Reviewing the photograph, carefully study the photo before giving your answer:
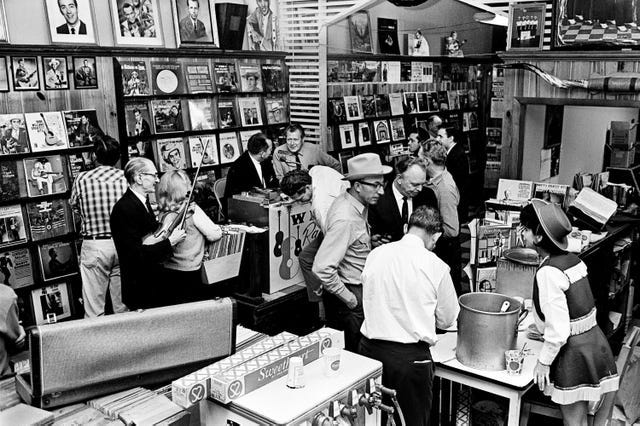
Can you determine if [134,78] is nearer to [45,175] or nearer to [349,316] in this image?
[45,175]

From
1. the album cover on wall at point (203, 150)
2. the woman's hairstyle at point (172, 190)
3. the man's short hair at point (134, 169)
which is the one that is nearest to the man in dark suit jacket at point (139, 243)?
the man's short hair at point (134, 169)

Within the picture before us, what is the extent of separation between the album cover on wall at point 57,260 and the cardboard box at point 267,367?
11.2ft

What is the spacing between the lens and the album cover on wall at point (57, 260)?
19.1 feet

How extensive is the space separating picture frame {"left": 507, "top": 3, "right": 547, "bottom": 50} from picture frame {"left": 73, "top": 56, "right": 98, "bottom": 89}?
403cm

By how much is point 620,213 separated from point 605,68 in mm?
1604

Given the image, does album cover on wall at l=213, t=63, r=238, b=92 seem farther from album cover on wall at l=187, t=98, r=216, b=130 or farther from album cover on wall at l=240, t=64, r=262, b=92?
album cover on wall at l=187, t=98, r=216, b=130

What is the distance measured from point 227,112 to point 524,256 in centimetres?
398

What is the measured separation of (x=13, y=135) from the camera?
17.9 feet

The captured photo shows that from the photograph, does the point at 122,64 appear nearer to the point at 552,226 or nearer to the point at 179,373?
the point at 179,373

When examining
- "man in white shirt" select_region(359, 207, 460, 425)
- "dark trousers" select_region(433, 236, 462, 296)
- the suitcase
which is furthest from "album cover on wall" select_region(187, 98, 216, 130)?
the suitcase

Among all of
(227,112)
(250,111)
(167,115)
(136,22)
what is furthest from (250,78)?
(136,22)

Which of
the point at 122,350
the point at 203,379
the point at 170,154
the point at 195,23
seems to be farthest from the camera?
the point at 195,23

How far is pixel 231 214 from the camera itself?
5555 millimetres

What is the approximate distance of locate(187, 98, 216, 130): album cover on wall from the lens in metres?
7.04
